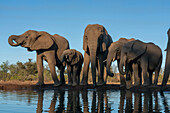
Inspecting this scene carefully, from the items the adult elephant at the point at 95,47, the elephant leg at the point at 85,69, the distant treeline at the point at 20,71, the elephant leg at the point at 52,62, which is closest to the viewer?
the adult elephant at the point at 95,47

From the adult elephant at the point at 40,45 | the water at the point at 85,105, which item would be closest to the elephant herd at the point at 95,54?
the adult elephant at the point at 40,45

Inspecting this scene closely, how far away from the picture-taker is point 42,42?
1755cm

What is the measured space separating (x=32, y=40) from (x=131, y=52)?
6434mm

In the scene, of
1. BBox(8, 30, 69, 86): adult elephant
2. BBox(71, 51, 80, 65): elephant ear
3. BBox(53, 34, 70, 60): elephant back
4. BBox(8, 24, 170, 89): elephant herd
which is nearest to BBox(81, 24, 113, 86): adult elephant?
BBox(8, 24, 170, 89): elephant herd

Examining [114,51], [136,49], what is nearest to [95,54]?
[114,51]

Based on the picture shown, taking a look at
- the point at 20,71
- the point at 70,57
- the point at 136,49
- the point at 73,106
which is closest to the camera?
the point at 73,106

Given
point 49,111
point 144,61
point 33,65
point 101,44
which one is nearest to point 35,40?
point 101,44

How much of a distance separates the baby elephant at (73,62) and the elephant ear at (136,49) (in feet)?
13.1

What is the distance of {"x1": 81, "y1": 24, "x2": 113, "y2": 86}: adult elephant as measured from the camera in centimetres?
1638

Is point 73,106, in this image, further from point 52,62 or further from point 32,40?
point 32,40

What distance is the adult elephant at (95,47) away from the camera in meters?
16.4

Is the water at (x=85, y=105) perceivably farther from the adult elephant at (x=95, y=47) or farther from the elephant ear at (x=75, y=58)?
the elephant ear at (x=75, y=58)

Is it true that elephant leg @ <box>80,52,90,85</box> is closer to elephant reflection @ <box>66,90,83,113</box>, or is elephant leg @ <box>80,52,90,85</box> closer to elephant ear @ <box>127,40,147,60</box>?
elephant ear @ <box>127,40,147,60</box>

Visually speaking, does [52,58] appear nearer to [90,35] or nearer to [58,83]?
Answer: [58,83]
